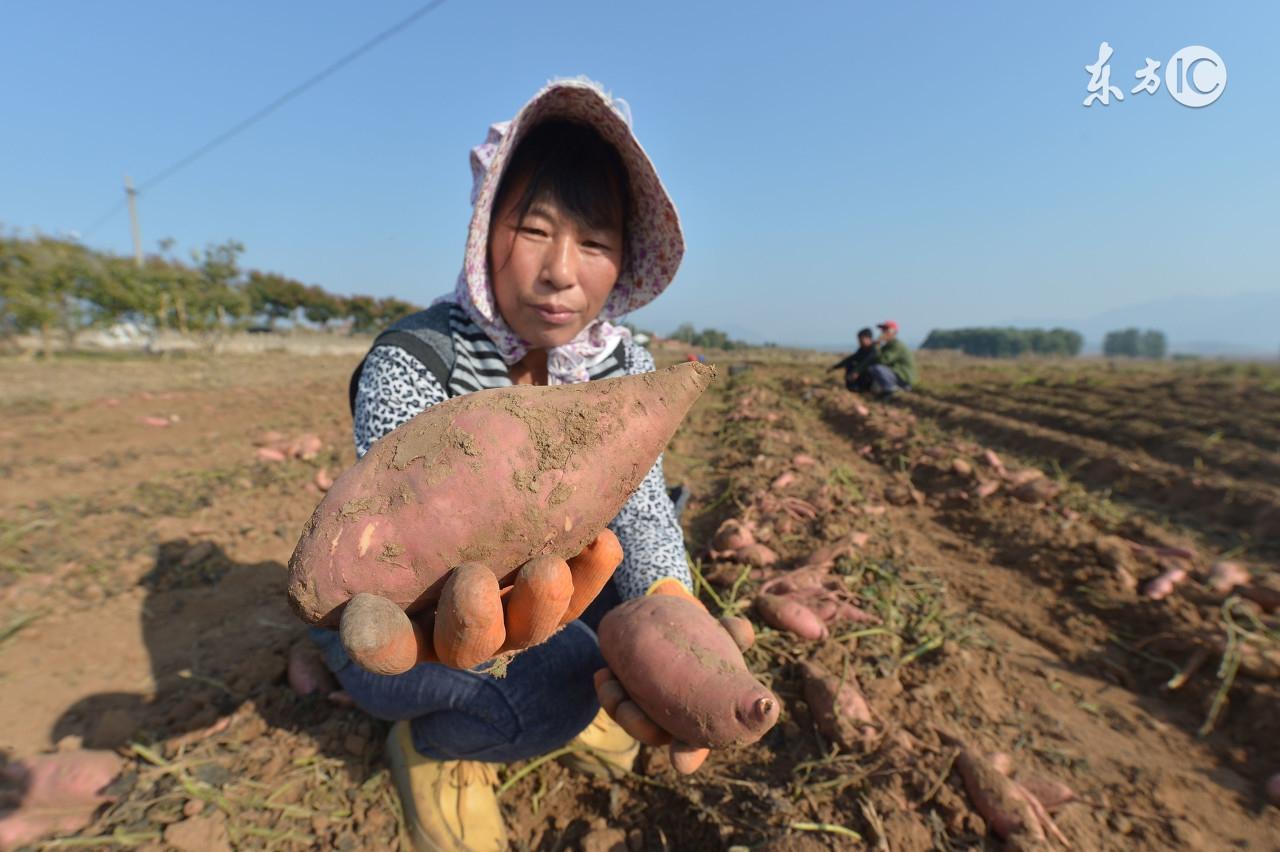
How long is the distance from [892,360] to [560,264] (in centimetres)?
848

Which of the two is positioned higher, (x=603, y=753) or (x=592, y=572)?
(x=592, y=572)

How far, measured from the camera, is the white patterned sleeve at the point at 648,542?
150cm

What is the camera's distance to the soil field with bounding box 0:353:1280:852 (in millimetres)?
1385

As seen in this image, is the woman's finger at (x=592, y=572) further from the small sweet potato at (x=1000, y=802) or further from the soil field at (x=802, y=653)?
the small sweet potato at (x=1000, y=802)

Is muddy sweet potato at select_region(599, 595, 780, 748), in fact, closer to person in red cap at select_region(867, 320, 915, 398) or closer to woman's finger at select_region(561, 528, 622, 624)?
woman's finger at select_region(561, 528, 622, 624)

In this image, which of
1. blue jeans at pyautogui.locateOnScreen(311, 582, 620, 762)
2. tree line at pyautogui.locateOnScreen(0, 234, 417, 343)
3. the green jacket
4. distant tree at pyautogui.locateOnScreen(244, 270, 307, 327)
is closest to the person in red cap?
the green jacket

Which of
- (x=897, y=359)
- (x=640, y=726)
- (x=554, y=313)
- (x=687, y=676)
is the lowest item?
(x=640, y=726)

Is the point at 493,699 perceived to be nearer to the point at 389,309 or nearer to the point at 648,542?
the point at 648,542

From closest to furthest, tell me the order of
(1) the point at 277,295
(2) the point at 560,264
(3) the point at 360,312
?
(2) the point at 560,264 → (1) the point at 277,295 → (3) the point at 360,312

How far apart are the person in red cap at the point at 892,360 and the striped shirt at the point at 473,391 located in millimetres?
7644

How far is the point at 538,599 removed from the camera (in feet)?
2.70

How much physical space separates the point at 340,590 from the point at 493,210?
35.9 inches

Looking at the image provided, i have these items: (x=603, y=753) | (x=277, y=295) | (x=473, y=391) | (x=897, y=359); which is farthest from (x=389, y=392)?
(x=277, y=295)

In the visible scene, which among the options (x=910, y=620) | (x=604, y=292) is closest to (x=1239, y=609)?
(x=910, y=620)
